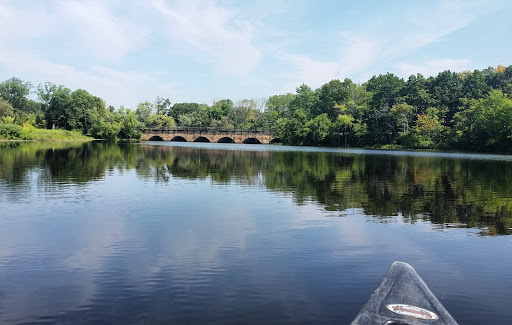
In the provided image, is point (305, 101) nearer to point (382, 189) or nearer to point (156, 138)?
point (156, 138)

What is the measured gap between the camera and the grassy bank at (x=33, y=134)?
8719cm

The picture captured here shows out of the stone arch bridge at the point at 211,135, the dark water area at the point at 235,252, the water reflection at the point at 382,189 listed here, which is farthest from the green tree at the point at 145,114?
the dark water area at the point at 235,252

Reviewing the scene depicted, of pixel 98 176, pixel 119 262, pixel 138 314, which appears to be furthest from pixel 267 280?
pixel 98 176

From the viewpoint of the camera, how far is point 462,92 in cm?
9819

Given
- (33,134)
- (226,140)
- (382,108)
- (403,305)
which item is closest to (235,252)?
(403,305)

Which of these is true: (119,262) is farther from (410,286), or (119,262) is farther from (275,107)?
(275,107)

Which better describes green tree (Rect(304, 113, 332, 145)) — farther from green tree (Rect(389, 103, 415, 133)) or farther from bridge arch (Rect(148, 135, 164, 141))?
bridge arch (Rect(148, 135, 164, 141))

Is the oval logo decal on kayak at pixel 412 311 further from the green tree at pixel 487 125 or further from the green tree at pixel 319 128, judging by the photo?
the green tree at pixel 319 128

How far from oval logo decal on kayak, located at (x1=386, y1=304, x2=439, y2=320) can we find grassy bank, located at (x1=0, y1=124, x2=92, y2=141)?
323ft

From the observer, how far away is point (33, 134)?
94.8 m

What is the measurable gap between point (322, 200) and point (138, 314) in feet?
45.6

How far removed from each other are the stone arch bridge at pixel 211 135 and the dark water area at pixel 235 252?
106 meters

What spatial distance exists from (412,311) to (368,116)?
103637 mm

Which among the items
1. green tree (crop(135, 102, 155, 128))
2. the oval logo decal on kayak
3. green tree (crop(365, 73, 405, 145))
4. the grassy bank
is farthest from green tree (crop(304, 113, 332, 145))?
the oval logo decal on kayak
